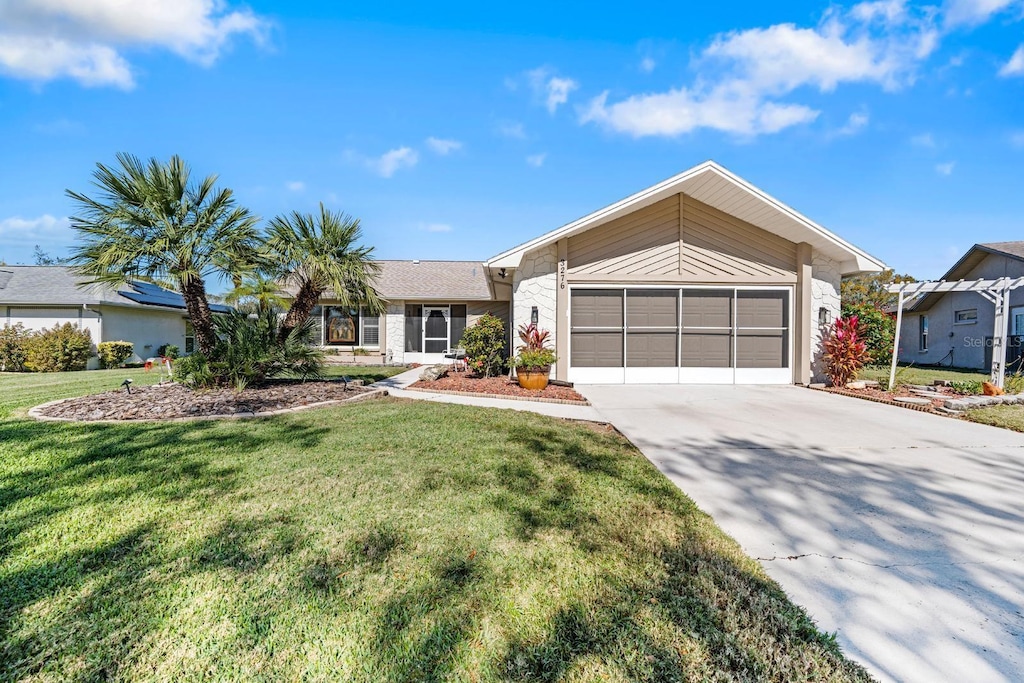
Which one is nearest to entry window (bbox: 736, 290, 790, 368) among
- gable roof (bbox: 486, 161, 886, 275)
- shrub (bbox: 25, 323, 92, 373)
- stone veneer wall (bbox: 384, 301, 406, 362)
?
gable roof (bbox: 486, 161, 886, 275)

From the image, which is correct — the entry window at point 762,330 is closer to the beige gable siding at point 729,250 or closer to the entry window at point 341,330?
the beige gable siding at point 729,250

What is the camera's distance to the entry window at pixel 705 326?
35.5 ft

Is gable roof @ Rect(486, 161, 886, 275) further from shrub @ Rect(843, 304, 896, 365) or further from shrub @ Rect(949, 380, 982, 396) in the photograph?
shrub @ Rect(843, 304, 896, 365)

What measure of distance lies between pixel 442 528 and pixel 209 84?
40.4 ft

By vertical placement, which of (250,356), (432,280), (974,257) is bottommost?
(250,356)

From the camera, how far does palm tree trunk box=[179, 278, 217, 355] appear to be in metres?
7.24

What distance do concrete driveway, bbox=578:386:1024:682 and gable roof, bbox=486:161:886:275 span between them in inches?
189

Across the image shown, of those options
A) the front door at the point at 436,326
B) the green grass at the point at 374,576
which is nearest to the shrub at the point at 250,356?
the green grass at the point at 374,576

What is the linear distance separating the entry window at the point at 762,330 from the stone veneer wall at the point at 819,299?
1.79ft

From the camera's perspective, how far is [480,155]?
14719 millimetres

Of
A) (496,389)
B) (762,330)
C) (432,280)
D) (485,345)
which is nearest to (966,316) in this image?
(762,330)

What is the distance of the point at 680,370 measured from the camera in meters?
10.8

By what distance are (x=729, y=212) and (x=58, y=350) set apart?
66.9 feet

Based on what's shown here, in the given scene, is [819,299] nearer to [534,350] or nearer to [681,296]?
[681,296]
